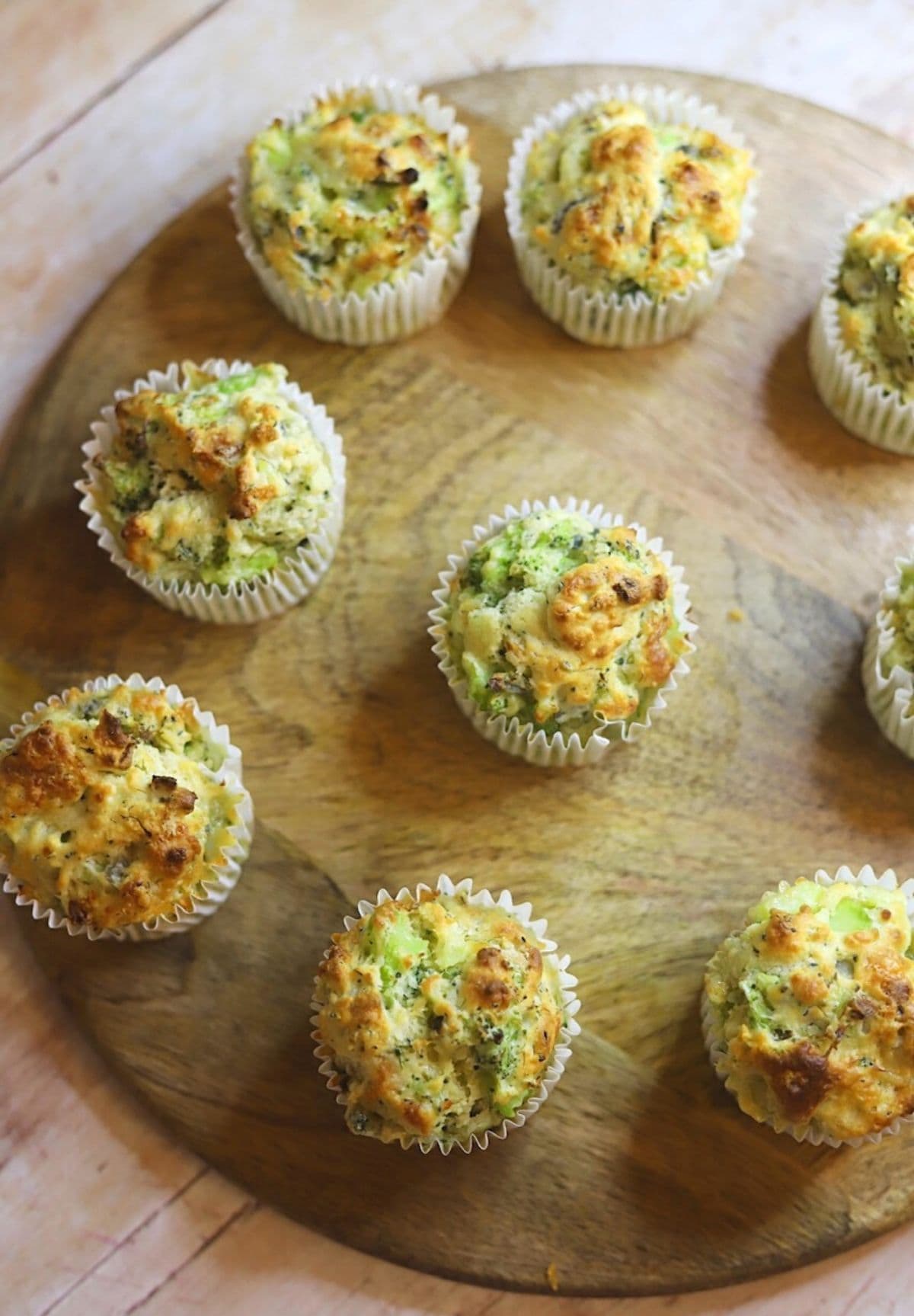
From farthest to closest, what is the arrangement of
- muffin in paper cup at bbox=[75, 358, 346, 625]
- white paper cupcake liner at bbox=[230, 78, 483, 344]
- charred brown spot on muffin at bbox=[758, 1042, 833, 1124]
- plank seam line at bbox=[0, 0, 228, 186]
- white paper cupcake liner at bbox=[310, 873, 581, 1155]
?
plank seam line at bbox=[0, 0, 228, 186] < white paper cupcake liner at bbox=[230, 78, 483, 344] < muffin in paper cup at bbox=[75, 358, 346, 625] < white paper cupcake liner at bbox=[310, 873, 581, 1155] < charred brown spot on muffin at bbox=[758, 1042, 833, 1124]

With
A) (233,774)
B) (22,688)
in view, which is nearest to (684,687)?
(233,774)

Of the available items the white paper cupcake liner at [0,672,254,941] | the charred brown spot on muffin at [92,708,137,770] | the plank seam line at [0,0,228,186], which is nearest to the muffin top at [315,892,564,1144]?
the white paper cupcake liner at [0,672,254,941]

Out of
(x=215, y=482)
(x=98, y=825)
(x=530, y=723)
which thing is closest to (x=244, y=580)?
(x=215, y=482)

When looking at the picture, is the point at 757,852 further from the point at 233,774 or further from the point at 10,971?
the point at 10,971

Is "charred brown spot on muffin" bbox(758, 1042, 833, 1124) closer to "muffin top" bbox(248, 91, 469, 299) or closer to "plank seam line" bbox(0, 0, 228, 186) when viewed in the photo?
"muffin top" bbox(248, 91, 469, 299)

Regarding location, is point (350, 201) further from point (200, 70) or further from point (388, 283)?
point (200, 70)

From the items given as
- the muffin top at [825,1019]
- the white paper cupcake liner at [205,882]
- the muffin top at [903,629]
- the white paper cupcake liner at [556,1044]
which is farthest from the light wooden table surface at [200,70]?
the muffin top at [825,1019]
